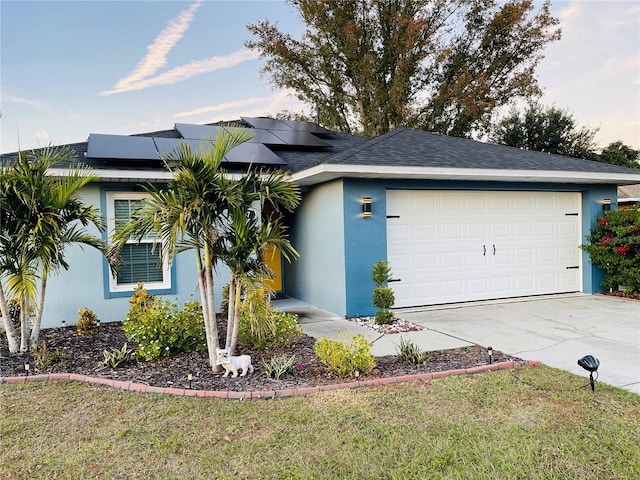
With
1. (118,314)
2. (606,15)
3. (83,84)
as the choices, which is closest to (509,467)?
(118,314)

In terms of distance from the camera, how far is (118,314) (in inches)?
277

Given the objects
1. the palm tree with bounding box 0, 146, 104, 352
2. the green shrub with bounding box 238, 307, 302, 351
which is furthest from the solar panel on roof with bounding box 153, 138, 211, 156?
the green shrub with bounding box 238, 307, 302, 351

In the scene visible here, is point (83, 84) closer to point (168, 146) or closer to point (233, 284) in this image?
point (168, 146)

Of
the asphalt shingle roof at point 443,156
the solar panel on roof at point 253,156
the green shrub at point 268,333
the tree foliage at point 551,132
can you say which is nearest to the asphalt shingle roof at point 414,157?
the asphalt shingle roof at point 443,156

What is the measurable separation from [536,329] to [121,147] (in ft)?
23.4

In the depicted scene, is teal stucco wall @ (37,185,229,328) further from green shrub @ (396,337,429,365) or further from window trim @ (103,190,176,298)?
green shrub @ (396,337,429,365)

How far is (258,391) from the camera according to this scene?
370cm

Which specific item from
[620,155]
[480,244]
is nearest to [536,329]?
[480,244]

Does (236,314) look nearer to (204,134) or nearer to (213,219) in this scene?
(213,219)

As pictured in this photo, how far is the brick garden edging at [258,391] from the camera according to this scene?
365cm

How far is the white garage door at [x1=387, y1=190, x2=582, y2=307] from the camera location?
763cm

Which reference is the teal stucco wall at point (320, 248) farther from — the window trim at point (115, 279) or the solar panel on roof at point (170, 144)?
the window trim at point (115, 279)

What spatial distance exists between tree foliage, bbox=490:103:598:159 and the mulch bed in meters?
20.3

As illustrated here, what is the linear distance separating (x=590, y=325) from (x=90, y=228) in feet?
25.7
